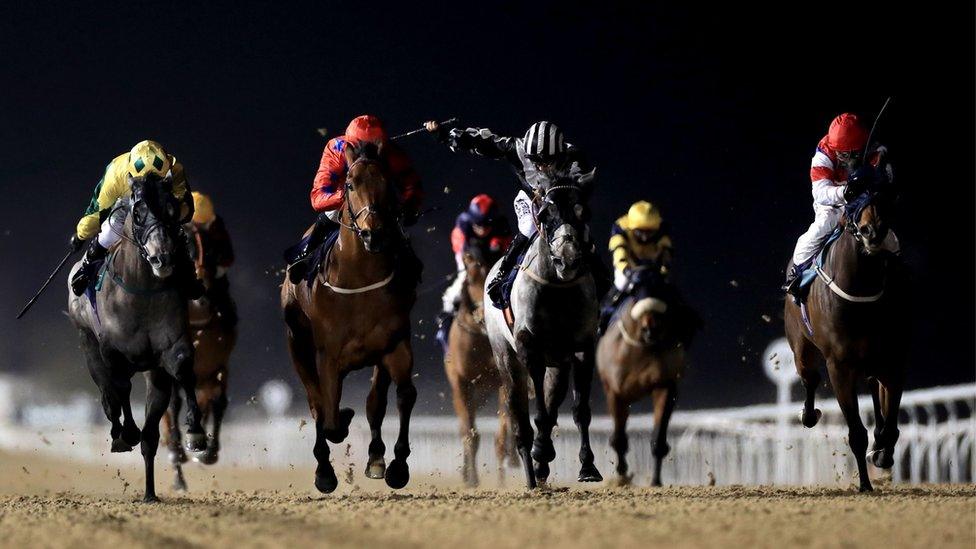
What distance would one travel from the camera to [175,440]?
39.2 feet

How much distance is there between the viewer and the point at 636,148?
20406 millimetres

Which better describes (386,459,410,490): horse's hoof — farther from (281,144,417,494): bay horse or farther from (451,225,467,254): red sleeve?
(451,225,467,254): red sleeve

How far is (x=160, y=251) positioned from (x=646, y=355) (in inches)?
192

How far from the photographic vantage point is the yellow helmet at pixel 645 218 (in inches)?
495

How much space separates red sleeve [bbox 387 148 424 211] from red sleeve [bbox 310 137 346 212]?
0.30 metres

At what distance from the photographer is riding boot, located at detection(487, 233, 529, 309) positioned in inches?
368

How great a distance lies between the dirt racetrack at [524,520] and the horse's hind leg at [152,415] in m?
0.18

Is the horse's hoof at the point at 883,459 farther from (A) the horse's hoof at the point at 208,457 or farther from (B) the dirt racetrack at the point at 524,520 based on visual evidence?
(A) the horse's hoof at the point at 208,457

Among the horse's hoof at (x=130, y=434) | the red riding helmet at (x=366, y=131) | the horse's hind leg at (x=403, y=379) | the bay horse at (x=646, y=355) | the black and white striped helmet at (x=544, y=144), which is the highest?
the red riding helmet at (x=366, y=131)

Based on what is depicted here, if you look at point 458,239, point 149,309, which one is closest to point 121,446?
point 149,309

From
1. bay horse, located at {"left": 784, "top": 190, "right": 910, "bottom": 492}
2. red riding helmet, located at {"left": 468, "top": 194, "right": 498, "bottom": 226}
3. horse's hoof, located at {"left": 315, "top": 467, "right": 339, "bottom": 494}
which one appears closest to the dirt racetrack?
horse's hoof, located at {"left": 315, "top": 467, "right": 339, "bottom": 494}

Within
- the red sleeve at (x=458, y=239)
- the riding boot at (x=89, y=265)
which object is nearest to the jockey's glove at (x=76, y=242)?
the riding boot at (x=89, y=265)

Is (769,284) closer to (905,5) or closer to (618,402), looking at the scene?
(618,402)

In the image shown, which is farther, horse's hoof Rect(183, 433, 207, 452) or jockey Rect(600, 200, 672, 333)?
jockey Rect(600, 200, 672, 333)
